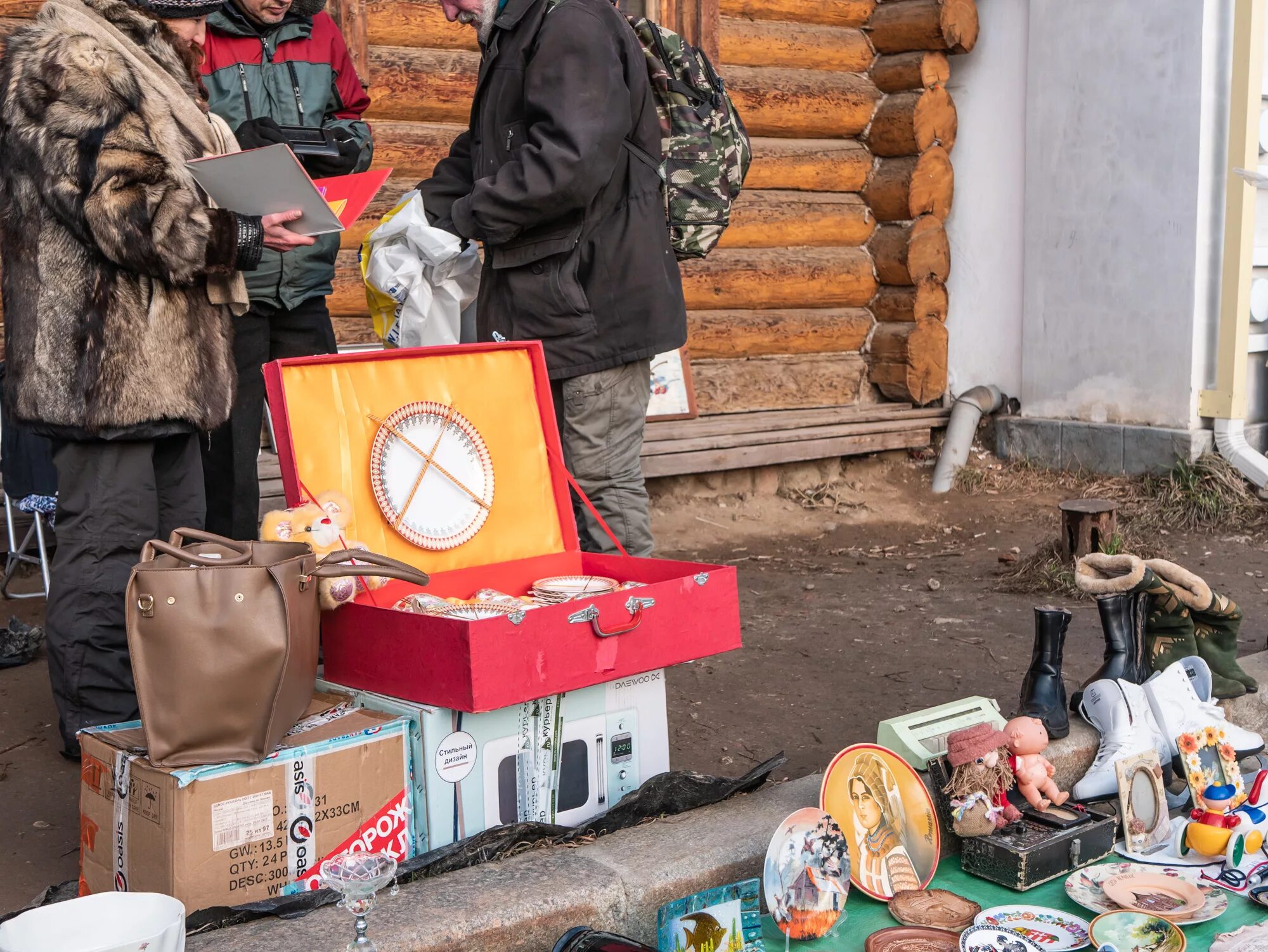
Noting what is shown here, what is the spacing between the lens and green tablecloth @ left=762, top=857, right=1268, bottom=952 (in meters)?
2.44

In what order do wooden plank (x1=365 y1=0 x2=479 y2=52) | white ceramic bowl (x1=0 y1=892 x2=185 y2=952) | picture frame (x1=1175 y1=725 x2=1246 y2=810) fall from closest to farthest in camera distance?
white ceramic bowl (x1=0 y1=892 x2=185 y2=952) → picture frame (x1=1175 y1=725 x2=1246 y2=810) → wooden plank (x1=365 y1=0 x2=479 y2=52)

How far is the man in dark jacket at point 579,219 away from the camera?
340 cm

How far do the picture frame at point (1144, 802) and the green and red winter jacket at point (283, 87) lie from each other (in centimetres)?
271

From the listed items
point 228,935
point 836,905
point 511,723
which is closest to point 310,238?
point 511,723

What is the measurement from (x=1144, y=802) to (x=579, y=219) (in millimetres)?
2009

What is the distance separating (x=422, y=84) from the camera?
6012 mm

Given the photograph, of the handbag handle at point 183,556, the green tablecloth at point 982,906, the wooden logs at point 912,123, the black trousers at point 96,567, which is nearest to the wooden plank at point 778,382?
the wooden logs at point 912,123

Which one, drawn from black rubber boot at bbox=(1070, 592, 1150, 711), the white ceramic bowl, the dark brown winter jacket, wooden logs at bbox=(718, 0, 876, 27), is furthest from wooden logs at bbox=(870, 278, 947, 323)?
the white ceramic bowl

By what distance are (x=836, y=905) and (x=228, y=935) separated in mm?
1072

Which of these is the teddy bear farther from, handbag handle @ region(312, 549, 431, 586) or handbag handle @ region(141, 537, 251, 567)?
handbag handle @ region(141, 537, 251, 567)

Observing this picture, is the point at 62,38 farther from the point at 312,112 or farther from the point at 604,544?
the point at 604,544

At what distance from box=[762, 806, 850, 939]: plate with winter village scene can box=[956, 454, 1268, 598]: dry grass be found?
333 centimetres

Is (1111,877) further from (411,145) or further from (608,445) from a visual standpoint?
(411,145)

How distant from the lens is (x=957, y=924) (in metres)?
2.47
